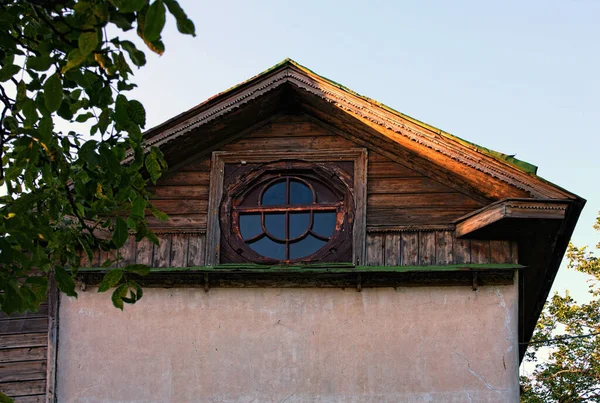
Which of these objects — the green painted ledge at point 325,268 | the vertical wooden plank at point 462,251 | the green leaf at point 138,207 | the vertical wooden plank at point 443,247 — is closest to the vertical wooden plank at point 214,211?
the green painted ledge at point 325,268

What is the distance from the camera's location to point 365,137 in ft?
39.8

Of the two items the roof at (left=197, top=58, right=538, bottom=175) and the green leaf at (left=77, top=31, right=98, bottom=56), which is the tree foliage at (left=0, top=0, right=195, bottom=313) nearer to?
the green leaf at (left=77, top=31, right=98, bottom=56)

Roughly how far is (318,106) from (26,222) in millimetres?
5673

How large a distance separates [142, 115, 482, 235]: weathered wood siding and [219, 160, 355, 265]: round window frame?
9.4 inches

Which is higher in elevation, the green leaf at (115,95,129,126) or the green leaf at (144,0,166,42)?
the green leaf at (144,0,166,42)

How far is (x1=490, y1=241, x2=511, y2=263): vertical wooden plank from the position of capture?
36.9 ft

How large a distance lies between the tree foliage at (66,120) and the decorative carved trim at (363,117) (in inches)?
164

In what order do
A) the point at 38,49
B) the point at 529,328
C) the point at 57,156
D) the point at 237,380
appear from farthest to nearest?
the point at 529,328, the point at 237,380, the point at 57,156, the point at 38,49

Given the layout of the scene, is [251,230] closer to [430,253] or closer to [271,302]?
[271,302]

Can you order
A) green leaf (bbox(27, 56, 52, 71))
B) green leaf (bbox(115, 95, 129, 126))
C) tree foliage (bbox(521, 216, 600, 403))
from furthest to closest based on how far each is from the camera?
1. tree foliage (bbox(521, 216, 600, 403))
2. green leaf (bbox(115, 95, 129, 126))
3. green leaf (bbox(27, 56, 52, 71))

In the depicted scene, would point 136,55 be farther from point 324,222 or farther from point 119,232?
point 324,222

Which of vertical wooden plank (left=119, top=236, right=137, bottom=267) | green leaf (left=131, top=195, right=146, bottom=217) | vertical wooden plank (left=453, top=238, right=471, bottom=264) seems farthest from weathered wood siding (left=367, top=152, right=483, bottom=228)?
green leaf (left=131, top=195, right=146, bottom=217)

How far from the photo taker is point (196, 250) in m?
11.7

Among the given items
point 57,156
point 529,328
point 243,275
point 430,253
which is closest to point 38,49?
point 57,156
